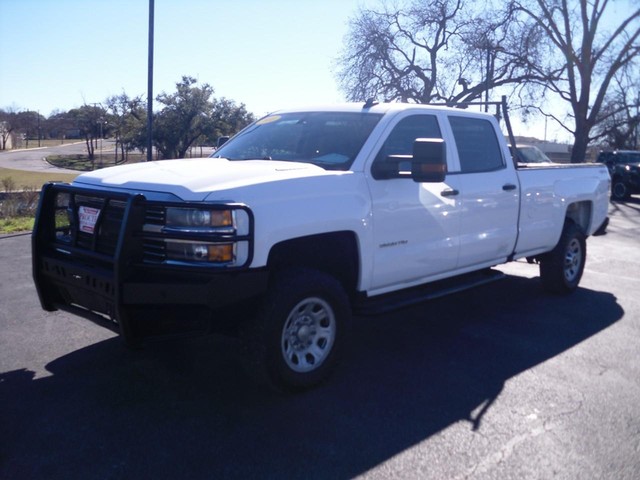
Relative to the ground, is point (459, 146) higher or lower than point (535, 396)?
higher

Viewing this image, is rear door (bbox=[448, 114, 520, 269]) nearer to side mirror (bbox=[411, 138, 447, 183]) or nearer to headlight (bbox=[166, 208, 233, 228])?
side mirror (bbox=[411, 138, 447, 183])

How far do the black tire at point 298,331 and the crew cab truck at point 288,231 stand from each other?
11 millimetres

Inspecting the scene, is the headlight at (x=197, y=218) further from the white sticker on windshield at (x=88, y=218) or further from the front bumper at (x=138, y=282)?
the white sticker on windshield at (x=88, y=218)

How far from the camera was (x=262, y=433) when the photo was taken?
394 cm

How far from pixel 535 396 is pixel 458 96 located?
28.4m

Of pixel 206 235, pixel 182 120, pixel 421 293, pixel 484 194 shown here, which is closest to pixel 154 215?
pixel 206 235

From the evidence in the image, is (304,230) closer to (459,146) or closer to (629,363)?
(459,146)

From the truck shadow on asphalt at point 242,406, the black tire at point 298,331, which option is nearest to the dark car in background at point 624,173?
the truck shadow on asphalt at point 242,406

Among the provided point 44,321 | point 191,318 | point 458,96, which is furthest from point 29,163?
point 191,318

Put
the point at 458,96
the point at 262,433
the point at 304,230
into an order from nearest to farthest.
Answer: the point at 262,433 < the point at 304,230 < the point at 458,96

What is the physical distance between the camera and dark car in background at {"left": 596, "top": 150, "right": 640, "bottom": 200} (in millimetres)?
23553

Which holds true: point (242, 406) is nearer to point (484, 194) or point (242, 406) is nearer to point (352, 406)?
point (352, 406)

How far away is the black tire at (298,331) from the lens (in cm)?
422

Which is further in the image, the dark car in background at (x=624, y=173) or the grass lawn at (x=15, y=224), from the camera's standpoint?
the dark car in background at (x=624, y=173)
